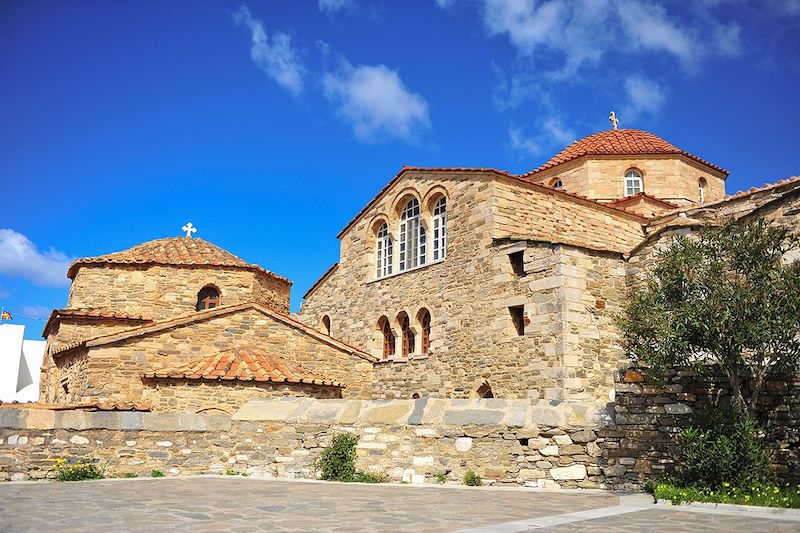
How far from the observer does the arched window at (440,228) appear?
19297 mm

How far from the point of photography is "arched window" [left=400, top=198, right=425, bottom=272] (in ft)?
66.7

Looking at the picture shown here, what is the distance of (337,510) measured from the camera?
674 centimetres

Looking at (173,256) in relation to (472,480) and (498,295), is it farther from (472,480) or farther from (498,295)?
(472,480)

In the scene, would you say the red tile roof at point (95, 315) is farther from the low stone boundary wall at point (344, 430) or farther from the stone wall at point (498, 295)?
the low stone boundary wall at point (344, 430)

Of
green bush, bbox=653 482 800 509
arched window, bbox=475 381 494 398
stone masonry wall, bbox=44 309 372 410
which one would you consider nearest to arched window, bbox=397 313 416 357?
stone masonry wall, bbox=44 309 372 410

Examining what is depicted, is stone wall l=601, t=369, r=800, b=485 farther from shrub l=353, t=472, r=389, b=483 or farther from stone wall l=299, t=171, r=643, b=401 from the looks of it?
stone wall l=299, t=171, r=643, b=401

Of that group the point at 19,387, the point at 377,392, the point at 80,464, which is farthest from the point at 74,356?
the point at 19,387

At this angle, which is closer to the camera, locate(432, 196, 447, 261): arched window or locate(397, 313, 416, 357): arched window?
locate(432, 196, 447, 261): arched window

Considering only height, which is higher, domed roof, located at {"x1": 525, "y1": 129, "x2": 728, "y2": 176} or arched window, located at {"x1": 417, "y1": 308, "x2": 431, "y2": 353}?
domed roof, located at {"x1": 525, "y1": 129, "x2": 728, "y2": 176}

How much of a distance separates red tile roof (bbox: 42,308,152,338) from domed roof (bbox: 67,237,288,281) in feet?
5.50

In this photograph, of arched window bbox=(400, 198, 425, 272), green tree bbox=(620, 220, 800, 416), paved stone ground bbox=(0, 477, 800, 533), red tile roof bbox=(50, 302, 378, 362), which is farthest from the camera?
arched window bbox=(400, 198, 425, 272)

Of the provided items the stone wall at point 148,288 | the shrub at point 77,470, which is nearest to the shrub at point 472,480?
the shrub at point 77,470

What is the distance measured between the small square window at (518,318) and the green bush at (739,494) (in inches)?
340

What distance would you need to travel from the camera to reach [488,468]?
373 inches
